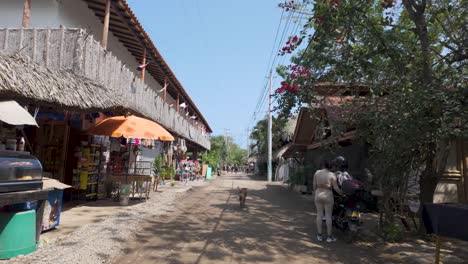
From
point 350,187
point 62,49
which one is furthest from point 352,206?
point 62,49

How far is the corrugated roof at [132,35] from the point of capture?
11.5 meters

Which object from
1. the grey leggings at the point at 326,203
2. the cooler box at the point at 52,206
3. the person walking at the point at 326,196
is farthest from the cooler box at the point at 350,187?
the cooler box at the point at 52,206

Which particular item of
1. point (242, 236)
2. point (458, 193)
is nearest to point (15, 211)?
point (242, 236)

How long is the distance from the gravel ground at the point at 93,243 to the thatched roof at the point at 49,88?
103 inches

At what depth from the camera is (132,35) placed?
1330 centimetres

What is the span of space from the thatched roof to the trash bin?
91.8 inches

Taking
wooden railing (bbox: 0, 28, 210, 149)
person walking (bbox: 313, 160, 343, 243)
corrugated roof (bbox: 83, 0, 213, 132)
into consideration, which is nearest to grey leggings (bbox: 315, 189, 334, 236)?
person walking (bbox: 313, 160, 343, 243)

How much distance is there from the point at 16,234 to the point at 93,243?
4.10 ft

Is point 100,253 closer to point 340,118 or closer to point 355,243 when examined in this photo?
point 355,243

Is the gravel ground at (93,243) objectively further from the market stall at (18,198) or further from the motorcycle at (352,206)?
the motorcycle at (352,206)

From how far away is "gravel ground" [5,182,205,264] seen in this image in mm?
5215

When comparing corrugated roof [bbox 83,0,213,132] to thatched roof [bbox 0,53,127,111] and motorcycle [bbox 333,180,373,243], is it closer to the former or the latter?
thatched roof [bbox 0,53,127,111]

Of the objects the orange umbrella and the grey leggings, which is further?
the orange umbrella

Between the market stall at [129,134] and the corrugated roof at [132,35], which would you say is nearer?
the market stall at [129,134]
